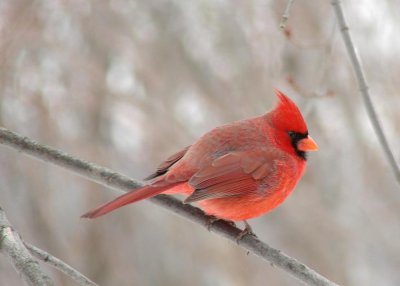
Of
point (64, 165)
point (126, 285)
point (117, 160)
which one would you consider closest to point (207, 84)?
point (117, 160)

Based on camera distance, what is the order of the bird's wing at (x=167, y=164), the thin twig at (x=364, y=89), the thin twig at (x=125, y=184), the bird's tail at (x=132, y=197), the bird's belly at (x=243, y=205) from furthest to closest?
the bird's wing at (x=167, y=164) → the bird's belly at (x=243, y=205) → the bird's tail at (x=132, y=197) → the thin twig at (x=125, y=184) → the thin twig at (x=364, y=89)

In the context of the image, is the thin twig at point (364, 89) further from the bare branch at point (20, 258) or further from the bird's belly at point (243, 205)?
the bare branch at point (20, 258)

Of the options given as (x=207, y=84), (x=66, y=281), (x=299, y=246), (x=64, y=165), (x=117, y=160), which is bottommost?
(x=299, y=246)

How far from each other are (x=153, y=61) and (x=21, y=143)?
2.70m

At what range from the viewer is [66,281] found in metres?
4.48

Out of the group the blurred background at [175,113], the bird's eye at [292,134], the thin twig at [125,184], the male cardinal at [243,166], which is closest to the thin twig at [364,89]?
the thin twig at [125,184]

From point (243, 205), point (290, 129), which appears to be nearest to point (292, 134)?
point (290, 129)

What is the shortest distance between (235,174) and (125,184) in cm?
61

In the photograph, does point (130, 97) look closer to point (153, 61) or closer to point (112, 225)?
point (153, 61)

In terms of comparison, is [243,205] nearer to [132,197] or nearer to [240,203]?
[240,203]

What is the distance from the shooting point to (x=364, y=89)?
206 cm

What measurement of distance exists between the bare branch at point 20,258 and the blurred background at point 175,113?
2435mm

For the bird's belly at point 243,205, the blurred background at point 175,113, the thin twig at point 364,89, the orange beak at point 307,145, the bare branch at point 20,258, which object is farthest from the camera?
the blurred background at point 175,113

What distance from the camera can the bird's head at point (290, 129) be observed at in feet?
10.2
